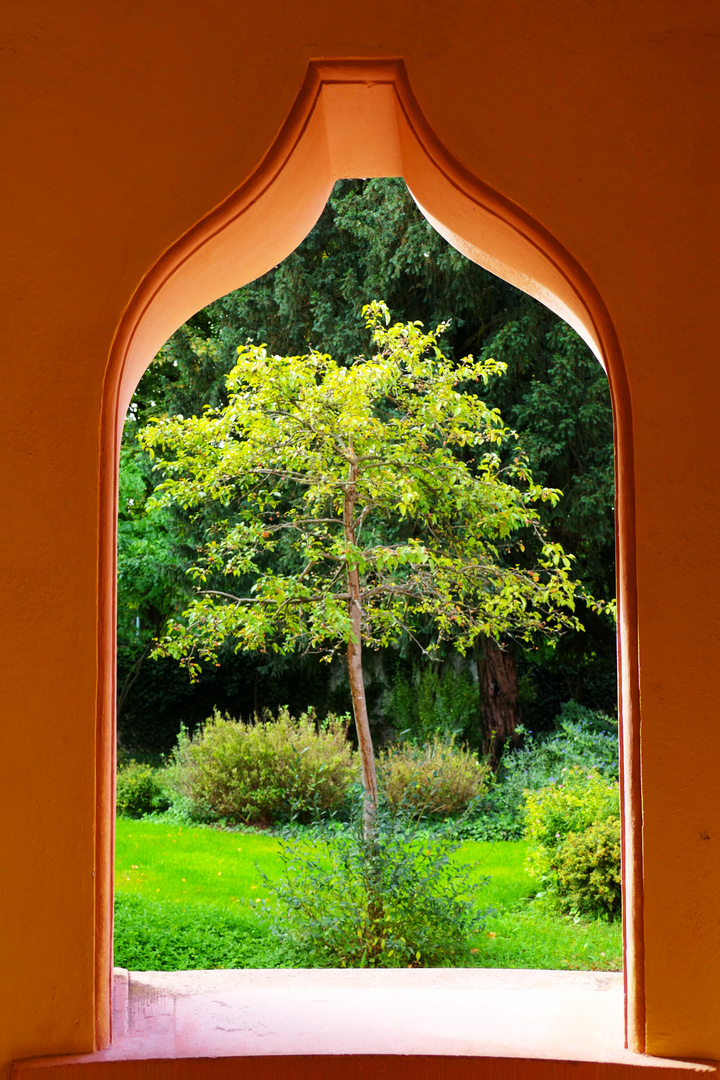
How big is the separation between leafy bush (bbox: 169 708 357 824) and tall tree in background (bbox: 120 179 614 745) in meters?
1.76

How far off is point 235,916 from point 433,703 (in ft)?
14.4

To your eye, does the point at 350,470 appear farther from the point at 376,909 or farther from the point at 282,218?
the point at 282,218

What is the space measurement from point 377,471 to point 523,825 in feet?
11.1

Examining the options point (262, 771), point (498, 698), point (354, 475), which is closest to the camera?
point (354, 475)

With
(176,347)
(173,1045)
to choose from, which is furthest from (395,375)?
(176,347)

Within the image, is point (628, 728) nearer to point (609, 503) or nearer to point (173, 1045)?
point (173, 1045)

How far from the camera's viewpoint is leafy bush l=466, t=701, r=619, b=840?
6.19m

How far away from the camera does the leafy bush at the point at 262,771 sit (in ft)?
21.2

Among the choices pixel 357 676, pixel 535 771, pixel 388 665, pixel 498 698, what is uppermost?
pixel 357 676

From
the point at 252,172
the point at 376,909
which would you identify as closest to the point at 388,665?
the point at 376,909

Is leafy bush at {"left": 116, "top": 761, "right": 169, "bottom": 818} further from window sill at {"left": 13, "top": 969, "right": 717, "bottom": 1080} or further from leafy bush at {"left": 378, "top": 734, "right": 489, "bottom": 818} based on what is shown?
window sill at {"left": 13, "top": 969, "right": 717, "bottom": 1080}

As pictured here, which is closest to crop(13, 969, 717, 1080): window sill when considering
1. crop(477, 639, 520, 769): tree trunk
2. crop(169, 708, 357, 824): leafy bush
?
crop(169, 708, 357, 824): leafy bush

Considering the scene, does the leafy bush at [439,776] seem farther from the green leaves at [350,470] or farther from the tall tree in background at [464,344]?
the green leaves at [350,470]

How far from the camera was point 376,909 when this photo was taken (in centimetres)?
362
